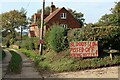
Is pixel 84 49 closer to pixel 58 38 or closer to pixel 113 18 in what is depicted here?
pixel 58 38

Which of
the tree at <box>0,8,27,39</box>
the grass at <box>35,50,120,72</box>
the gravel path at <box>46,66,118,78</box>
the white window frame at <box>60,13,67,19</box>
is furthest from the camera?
the tree at <box>0,8,27,39</box>

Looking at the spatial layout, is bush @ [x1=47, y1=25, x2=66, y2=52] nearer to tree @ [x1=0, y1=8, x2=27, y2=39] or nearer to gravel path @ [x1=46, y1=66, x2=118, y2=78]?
gravel path @ [x1=46, y1=66, x2=118, y2=78]

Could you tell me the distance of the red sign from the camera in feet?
62.9

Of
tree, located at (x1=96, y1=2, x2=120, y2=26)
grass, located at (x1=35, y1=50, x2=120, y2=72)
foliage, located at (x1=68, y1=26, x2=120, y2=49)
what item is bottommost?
grass, located at (x1=35, y1=50, x2=120, y2=72)

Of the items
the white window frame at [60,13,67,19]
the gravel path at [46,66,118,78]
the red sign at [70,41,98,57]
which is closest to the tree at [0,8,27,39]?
the white window frame at [60,13,67,19]

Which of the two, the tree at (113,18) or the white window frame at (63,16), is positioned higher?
the white window frame at (63,16)

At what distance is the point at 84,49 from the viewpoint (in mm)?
19484

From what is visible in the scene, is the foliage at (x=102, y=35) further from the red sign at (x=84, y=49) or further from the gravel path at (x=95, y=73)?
Answer: the gravel path at (x=95, y=73)

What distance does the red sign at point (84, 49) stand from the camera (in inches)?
755

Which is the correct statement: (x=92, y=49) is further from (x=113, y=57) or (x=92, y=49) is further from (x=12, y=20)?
(x=12, y=20)

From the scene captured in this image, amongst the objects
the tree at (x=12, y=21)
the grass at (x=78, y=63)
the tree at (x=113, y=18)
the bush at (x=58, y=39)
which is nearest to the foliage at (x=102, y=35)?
the grass at (x=78, y=63)

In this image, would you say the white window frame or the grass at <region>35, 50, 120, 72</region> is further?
the white window frame

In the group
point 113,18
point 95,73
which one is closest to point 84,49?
point 95,73

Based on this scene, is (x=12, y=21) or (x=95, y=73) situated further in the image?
(x=12, y=21)
